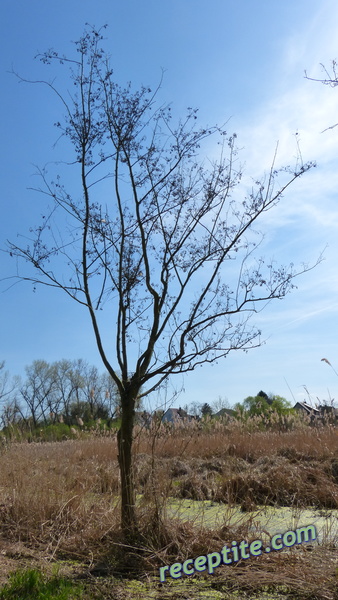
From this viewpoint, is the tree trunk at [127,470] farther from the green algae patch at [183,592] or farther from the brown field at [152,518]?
the green algae patch at [183,592]

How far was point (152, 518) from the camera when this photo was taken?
13.5 feet

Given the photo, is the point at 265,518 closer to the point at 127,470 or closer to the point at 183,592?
the point at 127,470

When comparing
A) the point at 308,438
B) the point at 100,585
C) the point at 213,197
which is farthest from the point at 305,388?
the point at 100,585

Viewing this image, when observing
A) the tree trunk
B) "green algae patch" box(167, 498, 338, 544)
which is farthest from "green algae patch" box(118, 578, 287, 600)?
"green algae patch" box(167, 498, 338, 544)

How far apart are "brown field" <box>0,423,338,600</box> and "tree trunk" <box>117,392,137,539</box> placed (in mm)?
85

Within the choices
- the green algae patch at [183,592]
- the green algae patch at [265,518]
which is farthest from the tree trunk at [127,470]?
the green algae patch at [183,592]

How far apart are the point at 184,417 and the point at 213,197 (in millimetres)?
6624

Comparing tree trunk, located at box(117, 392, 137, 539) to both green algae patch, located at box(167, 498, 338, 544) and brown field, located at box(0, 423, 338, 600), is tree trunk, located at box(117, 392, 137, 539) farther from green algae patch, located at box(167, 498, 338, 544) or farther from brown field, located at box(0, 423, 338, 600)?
green algae patch, located at box(167, 498, 338, 544)

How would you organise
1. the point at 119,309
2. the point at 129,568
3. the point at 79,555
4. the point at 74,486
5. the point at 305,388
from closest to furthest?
the point at 129,568 → the point at 79,555 → the point at 119,309 → the point at 74,486 → the point at 305,388

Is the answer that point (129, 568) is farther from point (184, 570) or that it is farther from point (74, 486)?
point (74, 486)

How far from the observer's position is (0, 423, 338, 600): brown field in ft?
11.3

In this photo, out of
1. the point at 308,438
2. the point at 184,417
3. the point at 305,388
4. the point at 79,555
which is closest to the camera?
the point at 79,555

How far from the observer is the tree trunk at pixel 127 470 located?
415cm

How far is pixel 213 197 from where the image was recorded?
15.9 feet
